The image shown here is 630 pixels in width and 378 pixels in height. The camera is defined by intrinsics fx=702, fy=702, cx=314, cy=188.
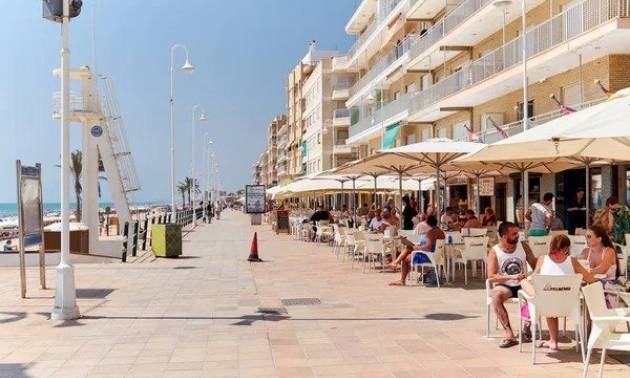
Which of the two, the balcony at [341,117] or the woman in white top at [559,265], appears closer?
the woman in white top at [559,265]

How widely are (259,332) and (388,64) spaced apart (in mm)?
40060

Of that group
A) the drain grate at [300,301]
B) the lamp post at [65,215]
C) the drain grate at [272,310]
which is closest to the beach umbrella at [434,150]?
the drain grate at [300,301]

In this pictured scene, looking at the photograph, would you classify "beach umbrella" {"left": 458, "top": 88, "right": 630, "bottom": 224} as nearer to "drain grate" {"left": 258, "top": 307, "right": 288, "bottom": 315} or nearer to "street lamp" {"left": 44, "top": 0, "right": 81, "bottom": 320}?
"drain grate" {"left": 258, "top": 307, "right": 288, "bottom": 315}

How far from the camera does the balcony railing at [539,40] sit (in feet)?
67.1

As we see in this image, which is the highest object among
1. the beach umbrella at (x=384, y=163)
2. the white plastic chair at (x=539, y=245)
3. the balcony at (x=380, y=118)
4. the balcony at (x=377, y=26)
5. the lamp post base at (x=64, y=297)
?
the balcony at (x=377, y=26)

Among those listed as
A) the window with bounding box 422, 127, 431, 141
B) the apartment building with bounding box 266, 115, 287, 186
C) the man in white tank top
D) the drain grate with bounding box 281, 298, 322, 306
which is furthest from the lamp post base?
the apartment building with bounding box 266, 115, 287, 186

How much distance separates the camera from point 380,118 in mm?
46906

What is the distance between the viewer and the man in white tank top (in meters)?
7.72

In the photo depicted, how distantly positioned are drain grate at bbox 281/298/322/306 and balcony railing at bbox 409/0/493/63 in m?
20.9

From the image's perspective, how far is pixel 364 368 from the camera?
21.9 ft

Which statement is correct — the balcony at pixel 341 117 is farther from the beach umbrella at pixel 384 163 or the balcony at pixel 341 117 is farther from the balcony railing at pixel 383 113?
the beach umbrella at pixel 384 163

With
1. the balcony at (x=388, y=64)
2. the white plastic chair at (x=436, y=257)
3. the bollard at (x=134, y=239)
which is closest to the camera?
the white plastic chair at (x=436, y=257)

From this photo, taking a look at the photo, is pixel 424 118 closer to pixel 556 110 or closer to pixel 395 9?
pixel 395 9

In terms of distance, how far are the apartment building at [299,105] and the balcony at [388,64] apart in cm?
2862
